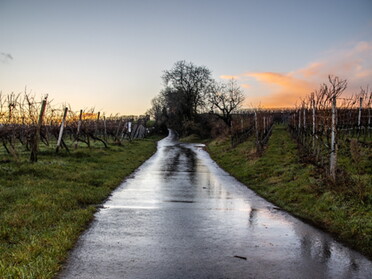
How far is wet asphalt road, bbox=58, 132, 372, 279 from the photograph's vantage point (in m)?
4.87

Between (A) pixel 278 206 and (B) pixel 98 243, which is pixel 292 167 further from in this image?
(B) pixel 98 243

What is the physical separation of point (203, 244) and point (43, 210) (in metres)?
4.11

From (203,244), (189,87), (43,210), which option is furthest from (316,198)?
(189,87)

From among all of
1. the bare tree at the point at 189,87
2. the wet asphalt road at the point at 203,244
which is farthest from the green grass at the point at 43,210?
the bare tree at the point at 189,87

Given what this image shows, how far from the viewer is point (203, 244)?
6066 millimetres

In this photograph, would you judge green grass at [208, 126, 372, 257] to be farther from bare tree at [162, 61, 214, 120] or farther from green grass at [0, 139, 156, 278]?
bare tree at [162, 61, 214, 120]

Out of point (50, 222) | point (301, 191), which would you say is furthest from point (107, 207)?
point (301, 191)

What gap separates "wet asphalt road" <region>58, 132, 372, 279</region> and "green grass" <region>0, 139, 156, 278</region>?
0.34m

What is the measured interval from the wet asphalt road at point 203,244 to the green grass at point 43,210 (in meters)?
0.34

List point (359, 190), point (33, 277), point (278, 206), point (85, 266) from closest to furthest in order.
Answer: point (33, 277) < point (85, 266) < point (359, 190) < point (278, 206)

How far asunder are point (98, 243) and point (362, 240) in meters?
4.87

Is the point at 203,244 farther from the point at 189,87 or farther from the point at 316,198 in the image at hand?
the point at 189,87

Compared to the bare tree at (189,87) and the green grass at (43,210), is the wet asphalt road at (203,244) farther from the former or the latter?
the bare tree at (189,87)

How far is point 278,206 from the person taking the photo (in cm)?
991
